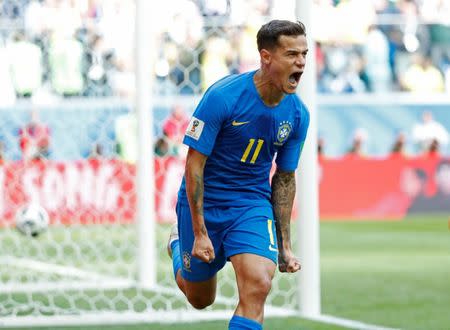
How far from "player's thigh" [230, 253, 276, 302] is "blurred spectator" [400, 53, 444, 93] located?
59.7 feet

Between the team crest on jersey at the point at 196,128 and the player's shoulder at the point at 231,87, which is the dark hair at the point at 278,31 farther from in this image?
the team crest on jersey at the point at 196,128

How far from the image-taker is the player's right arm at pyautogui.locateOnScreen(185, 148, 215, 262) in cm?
565

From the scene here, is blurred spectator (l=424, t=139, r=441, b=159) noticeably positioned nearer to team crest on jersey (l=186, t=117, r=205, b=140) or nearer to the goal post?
the goal post

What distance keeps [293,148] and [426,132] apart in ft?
57.3

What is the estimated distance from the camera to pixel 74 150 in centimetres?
1823

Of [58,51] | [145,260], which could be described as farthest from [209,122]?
[58,51]

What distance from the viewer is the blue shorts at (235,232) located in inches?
226

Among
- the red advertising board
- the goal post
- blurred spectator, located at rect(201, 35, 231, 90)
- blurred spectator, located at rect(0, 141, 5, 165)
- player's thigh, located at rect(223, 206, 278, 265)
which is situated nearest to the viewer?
player's thigh, located at rect(223, 206, 278, 265)

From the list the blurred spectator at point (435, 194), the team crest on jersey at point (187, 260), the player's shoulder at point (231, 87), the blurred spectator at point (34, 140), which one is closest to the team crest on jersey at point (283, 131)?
the player's shoulder at point (231, 87)

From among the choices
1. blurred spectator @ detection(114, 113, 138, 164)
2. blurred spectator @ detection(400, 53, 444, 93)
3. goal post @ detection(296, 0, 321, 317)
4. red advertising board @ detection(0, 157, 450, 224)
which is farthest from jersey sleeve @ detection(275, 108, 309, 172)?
blurred spectator @ detection(400, 53, 444, 93)

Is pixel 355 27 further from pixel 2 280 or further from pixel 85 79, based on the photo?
pixel 2 280

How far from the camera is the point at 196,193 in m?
5.69

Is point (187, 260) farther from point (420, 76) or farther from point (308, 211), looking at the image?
point (420, 76)

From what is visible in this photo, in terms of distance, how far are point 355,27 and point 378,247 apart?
26.8 feet
